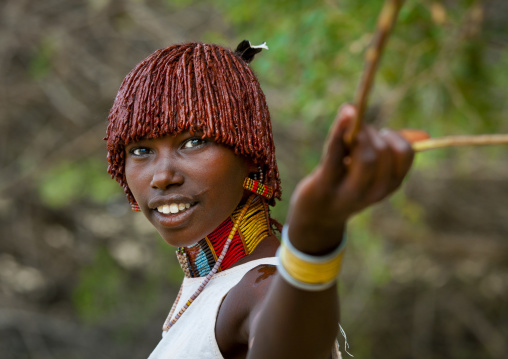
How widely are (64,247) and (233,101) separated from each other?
17.2ft

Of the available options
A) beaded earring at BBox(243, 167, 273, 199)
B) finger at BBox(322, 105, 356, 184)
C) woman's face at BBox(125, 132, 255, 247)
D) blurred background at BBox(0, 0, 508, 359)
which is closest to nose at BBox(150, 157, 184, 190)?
woman's face at BBox(125, 132, 255, 247)

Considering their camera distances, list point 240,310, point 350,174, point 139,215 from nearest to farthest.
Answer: point 350,174, point 240,310, point 139,215

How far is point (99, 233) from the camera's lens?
652 centimetres

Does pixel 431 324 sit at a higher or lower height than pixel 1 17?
lower

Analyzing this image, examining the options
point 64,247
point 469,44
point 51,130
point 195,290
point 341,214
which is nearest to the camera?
point 341,214

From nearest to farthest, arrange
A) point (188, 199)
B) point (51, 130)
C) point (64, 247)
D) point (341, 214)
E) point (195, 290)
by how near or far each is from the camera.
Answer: point (341, 214) < point (188, 199) < point (195, 290) < point (51, 130) < point (64, 247)

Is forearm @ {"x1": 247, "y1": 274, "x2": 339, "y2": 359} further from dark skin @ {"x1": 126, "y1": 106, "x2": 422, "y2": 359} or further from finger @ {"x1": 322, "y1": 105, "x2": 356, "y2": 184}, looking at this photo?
finger @ {"x1": 322, "y1": 105, "x2": 356, "y2": 184}

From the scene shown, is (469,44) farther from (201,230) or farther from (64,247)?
(64,247)

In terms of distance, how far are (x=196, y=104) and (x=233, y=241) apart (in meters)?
0.32

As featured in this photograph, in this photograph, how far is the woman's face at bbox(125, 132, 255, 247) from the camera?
1614mm

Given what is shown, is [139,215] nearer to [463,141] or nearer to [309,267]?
[309,267]

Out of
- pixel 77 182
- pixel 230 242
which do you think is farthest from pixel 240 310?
pixel 77 182

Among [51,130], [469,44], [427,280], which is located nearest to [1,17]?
[51,130]

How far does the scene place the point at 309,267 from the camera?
1140 millimetres
